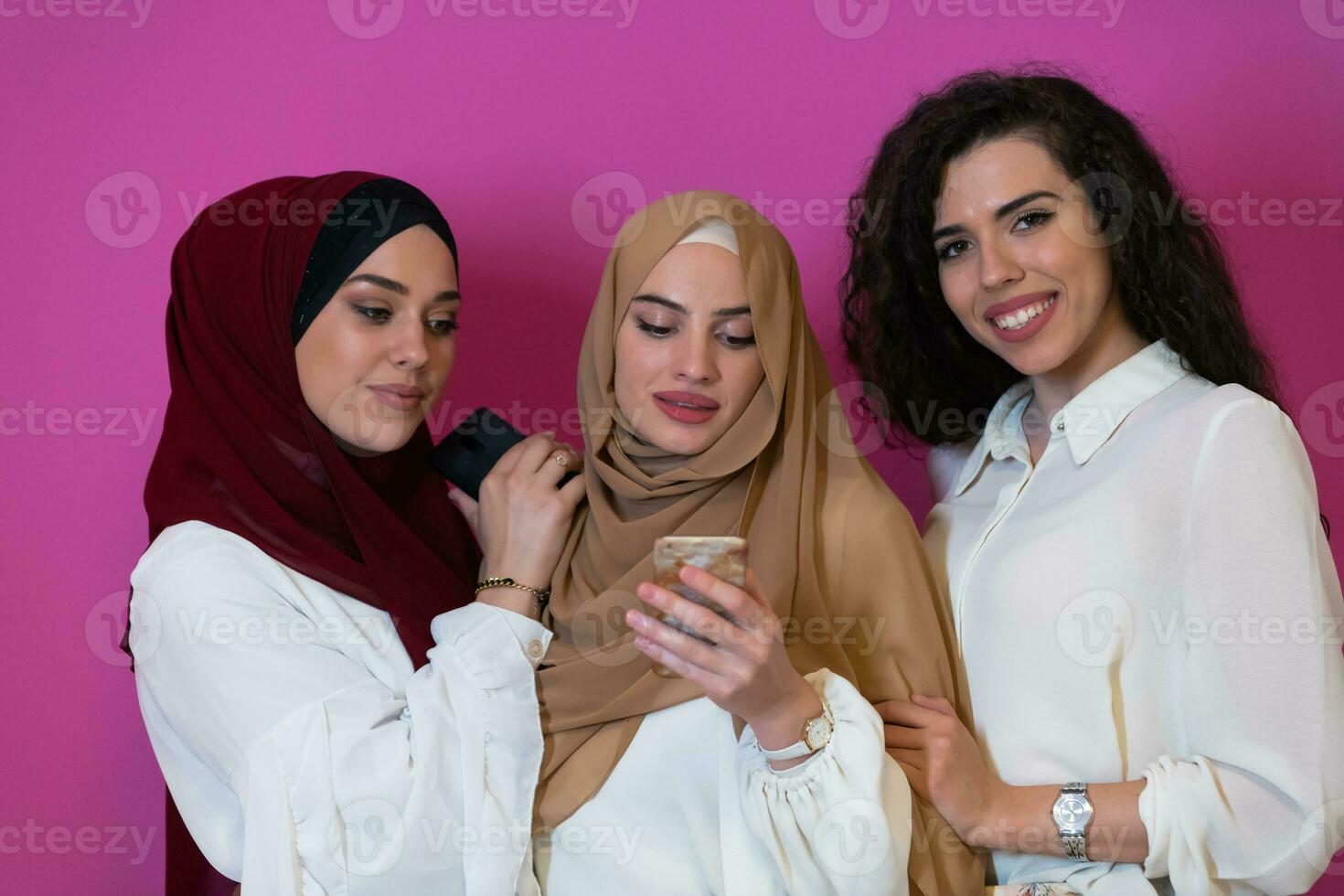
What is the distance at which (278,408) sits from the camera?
6.38ft

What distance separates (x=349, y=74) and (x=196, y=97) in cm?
32

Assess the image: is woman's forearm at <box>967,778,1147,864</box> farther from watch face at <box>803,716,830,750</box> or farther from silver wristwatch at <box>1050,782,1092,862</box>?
watch face at <box>803,716,830,750</box>

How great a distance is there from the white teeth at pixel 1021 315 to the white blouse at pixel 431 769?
0.59 m

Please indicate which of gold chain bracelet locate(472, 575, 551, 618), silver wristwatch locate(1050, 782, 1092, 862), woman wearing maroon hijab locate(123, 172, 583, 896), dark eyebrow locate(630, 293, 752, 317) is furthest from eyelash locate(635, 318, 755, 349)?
silver wristwatch locate(1050, 782, 1092, 862)

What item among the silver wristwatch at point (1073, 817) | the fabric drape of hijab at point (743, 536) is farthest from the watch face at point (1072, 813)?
the fabric drape of hijab at point (743, 536)

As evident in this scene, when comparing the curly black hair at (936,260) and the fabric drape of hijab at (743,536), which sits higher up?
the curly black hair at (936,260)

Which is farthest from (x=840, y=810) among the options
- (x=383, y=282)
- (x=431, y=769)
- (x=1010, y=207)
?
(x=383, y=282)

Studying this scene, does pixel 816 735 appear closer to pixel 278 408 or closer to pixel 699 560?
pixel 699 560

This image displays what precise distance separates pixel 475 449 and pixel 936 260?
850mm

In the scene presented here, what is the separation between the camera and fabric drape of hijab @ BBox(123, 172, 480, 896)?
74.4 inches

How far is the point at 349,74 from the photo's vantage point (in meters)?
2.60

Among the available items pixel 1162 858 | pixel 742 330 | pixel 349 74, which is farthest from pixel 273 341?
pixel 1162 858

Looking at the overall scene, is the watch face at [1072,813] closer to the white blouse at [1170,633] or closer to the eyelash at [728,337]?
the white blouse at [1170,633]

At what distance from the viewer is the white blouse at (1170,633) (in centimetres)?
153
